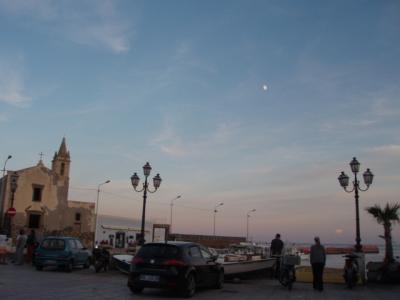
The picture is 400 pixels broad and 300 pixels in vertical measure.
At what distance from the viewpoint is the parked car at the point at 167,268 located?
41.2ft

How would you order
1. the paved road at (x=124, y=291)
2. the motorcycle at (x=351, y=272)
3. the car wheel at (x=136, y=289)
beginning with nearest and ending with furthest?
the paved road at (x=124, y=291)
the car wheel at (x=136, y=289)
the motorcycle at (x=351, y=272)

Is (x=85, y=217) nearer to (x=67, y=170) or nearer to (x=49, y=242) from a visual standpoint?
(x=67, y=170)

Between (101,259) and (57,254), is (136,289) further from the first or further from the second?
(57,254)

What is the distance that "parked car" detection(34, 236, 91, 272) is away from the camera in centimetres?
2016

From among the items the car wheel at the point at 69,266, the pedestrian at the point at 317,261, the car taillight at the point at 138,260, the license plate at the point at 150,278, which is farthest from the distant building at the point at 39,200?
the pedestrian at the point at 317,261

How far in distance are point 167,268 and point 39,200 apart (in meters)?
47.8

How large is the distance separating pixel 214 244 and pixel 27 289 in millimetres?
91259

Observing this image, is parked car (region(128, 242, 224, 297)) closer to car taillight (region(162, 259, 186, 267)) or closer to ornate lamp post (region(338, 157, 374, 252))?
car taillight (region(162, 259, 186, 267))

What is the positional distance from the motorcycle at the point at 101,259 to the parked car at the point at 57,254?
40.3 inches

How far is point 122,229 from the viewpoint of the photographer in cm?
7200

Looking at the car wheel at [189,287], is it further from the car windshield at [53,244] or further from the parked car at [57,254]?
the car windshield at [53,244]

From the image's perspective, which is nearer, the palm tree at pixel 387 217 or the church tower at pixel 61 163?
the palm tree at pixel 387 217

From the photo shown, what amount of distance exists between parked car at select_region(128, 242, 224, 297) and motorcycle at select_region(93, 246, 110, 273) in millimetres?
7447

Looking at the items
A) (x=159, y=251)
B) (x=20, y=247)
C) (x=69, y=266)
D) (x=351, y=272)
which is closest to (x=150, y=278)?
(x=159, y=251)
